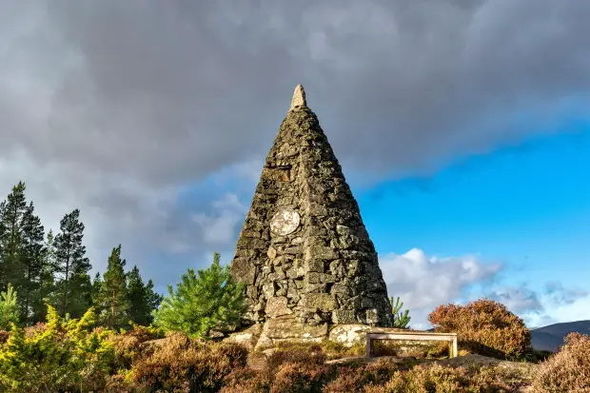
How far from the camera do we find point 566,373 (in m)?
9.17

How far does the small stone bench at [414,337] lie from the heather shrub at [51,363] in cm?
734

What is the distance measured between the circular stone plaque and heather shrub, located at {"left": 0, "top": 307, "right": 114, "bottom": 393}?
10316mm

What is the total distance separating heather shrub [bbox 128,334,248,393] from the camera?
420 inches

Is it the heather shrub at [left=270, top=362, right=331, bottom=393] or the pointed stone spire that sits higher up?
the pointed stone spire

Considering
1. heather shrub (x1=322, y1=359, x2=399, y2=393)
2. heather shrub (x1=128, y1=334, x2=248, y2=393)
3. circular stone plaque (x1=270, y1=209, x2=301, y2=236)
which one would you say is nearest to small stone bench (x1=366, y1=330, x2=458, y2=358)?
heather shrub (x1=322, y1=359, x2=399, y2=393)

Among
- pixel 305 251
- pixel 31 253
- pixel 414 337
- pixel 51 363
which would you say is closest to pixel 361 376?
pixel 414 337

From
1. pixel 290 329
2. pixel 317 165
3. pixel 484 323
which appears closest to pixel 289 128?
pixel 317 165

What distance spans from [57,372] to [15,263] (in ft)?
105

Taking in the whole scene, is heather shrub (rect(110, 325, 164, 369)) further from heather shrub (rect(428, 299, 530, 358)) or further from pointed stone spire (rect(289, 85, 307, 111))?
pointed stone spire (rect(289, 85, 307, 111))

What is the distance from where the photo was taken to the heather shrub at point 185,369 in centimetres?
1066

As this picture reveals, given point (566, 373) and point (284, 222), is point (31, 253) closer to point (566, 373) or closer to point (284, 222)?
point (284, 222)

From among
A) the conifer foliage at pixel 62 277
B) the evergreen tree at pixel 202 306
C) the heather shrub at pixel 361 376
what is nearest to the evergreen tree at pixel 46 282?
the conifer foliage at pixel 62 277

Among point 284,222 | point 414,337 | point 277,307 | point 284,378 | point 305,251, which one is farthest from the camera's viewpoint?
point 284,222

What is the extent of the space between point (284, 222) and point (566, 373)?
12856 mm
